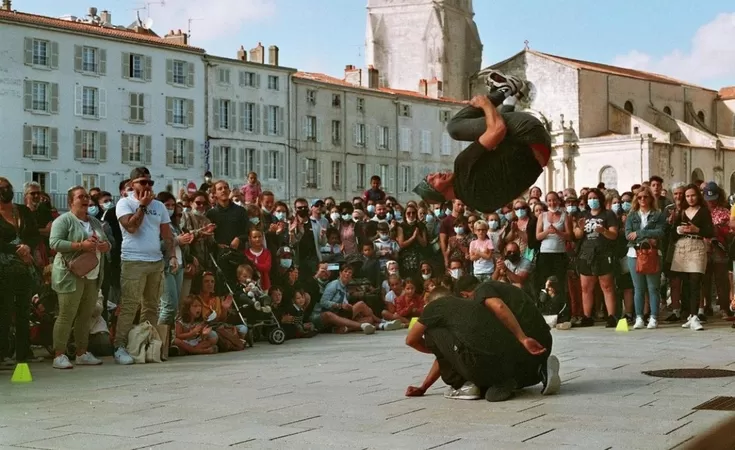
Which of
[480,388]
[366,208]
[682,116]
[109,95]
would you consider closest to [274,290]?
[366,208]

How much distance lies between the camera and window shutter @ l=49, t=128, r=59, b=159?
2261 inches

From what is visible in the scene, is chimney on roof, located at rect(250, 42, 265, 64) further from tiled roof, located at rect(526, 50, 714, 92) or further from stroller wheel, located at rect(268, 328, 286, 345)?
stroller wheel, located at rect(268, 328, 286, 345)

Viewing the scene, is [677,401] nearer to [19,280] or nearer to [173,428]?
[173,428]

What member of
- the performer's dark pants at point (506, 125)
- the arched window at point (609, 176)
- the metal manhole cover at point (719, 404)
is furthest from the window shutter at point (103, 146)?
the metal manhole cover at point (719, 404)

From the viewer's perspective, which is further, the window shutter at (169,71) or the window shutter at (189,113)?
the window shutter at (189,113)

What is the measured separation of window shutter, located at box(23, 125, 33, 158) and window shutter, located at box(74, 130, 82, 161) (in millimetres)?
2561

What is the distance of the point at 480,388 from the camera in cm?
847

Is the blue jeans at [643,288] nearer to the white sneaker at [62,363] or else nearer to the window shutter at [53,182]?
the white sneaker at [62,363]

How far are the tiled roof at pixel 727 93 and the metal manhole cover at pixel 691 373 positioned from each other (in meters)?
81.6

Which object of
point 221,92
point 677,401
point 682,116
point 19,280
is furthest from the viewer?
point 682,116

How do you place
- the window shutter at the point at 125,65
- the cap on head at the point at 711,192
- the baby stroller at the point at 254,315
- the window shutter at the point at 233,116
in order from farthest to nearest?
the window shutter at the point at 233,116, the window shutter at the point at 125,65, the cap on head at the point at 711,192, the baby stroller at the point at 254,315

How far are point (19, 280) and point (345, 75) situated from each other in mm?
68194

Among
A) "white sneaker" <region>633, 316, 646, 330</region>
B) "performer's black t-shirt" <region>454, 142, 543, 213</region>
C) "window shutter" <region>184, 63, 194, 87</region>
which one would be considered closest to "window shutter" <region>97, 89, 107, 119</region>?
"window shutter" <region>184, 63, 194, 87</region>

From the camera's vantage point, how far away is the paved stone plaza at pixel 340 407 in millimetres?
6535
